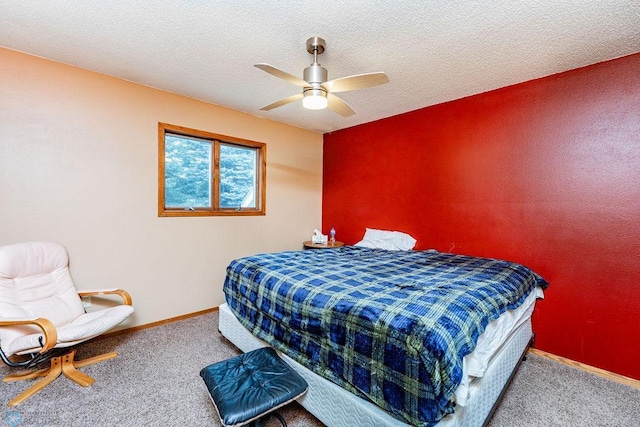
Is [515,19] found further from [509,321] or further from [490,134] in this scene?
[509,321]

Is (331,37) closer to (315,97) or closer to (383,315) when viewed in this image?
(315,97)

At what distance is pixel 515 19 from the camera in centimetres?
182

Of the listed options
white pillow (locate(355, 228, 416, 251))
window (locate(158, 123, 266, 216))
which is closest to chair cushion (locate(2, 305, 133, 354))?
window (locate(158, 123, 266, 216))

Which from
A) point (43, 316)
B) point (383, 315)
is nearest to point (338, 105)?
point (383, 315)

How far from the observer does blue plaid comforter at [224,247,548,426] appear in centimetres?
123

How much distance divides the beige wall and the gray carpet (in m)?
0.78

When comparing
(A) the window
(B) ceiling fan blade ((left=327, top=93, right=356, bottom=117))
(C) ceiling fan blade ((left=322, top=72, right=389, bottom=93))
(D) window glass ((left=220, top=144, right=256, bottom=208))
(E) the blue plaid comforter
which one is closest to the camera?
(E) the blue plaid comforter

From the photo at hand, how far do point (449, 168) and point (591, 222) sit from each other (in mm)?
1305

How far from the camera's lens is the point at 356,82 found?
193 cm

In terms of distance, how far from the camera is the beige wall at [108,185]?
7.72ft

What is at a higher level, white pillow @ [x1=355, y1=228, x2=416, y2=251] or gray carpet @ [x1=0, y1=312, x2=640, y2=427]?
white pillow @ [x1=355, y1=228, x2=416, y2=251]

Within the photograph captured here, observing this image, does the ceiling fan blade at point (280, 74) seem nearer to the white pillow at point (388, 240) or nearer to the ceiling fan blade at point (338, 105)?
the ceiling fan blade at point (338, 105)

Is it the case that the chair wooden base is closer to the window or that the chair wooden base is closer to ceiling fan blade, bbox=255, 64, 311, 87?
the window

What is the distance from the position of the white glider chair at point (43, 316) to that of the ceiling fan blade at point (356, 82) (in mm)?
2356
